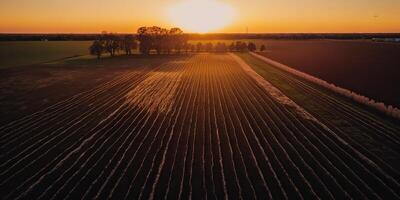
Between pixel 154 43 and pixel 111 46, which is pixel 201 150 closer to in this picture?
pixel 111 46

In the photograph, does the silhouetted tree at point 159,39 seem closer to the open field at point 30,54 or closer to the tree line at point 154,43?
the tree line at point 154,43

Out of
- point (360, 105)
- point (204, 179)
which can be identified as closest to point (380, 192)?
point (204, 179)

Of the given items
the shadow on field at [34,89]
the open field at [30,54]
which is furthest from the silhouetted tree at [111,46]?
the shadow on field at [34,89]

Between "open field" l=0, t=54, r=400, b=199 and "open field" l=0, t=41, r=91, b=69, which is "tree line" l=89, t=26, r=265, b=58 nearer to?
"open field" l=0, t=41, r=91, b=69

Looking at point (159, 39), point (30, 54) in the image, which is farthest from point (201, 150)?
point (159, 39)

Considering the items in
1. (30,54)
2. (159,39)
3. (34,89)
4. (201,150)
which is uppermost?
(159,39)

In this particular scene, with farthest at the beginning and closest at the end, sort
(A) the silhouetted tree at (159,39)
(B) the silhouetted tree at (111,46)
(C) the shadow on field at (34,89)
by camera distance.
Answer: (A) the silhouetted tree at (159,39) → (B) the silhouetted tree at (111,46) → (C) the shadow on field at (34,89)

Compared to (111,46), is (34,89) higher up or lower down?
lower down

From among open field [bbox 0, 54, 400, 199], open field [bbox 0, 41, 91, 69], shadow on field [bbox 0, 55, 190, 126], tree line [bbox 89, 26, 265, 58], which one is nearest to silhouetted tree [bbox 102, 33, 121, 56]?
tree line [bbox 89, 26, 265, 58]

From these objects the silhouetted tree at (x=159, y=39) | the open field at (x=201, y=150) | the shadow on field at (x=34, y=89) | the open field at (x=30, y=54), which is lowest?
the open field at (x=201, y=150)
